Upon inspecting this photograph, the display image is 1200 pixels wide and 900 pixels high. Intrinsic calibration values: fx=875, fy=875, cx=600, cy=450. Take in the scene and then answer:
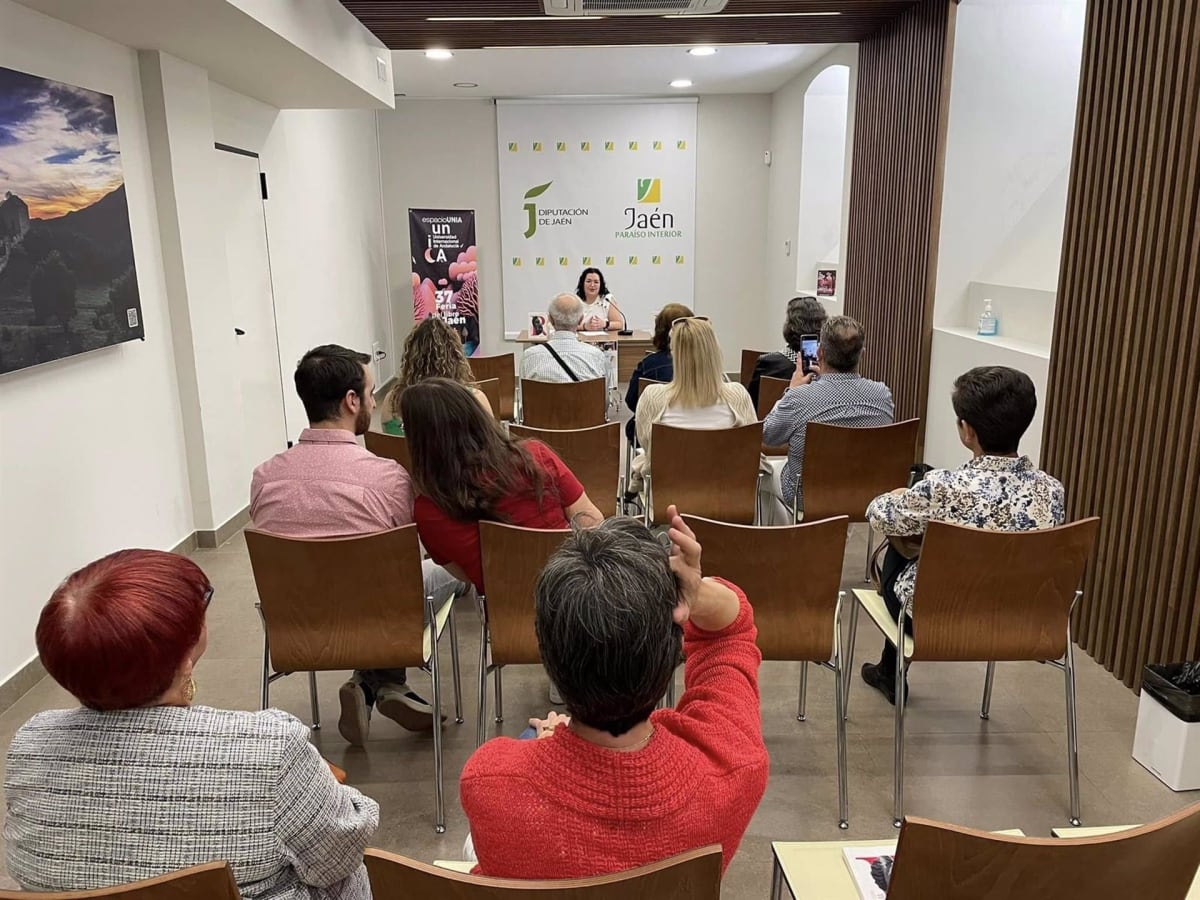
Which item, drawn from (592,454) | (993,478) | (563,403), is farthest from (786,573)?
(563,403)

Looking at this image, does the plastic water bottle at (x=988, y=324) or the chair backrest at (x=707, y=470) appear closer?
the chair backrest at (x=707, y=470)

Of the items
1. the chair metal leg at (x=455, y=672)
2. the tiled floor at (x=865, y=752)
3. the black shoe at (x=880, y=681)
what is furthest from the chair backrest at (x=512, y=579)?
the black shoe at (x=880, y=681)

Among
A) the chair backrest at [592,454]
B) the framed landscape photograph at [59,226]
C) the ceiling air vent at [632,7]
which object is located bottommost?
the chair backrest at [592,454]

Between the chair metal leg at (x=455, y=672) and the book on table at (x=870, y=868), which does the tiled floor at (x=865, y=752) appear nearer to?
the chair metal leg at (x=455, y=672)

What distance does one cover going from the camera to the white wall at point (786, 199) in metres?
7.95

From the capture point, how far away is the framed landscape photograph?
309 centimetres

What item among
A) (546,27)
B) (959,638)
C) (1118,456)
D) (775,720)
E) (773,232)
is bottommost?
(775,720)

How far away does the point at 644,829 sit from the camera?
3.61 feet

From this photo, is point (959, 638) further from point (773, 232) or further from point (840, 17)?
point (773, 232)

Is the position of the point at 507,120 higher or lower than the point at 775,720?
higher

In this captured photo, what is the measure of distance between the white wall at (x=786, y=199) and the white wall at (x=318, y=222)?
4266 mm

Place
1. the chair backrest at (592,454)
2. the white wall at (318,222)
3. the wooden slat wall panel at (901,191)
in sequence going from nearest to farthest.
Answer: the chair backrest at (592,454), the wooden slat wall panel at (901,191), the white wall at (318,222)

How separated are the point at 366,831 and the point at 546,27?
5298 millimetres

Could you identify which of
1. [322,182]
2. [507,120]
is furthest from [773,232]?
[322,182]
